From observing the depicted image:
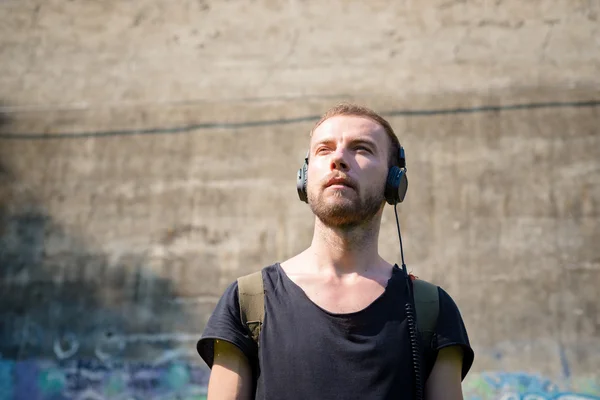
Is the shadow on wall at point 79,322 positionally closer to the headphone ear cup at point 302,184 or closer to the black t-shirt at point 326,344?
the headphone ear cup at point 302,184

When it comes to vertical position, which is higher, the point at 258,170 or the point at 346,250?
the point at 258,170

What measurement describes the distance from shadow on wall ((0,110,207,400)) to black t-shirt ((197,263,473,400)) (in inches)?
218

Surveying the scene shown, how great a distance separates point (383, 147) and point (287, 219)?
5399 mm

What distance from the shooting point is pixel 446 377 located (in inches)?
74.0

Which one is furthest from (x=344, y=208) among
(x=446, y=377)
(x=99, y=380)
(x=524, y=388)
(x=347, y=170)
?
(x=99, y=380)

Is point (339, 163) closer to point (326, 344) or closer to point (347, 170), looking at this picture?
point (347, 170)

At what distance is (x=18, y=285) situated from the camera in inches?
309

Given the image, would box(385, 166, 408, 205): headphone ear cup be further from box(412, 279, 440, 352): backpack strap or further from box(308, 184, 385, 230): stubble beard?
box(412, 279, 440, 352): backpack strap

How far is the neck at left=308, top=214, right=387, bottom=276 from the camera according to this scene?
2018mm

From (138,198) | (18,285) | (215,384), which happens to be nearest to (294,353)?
(215,384)

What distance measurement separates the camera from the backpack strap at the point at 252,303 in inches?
74.4

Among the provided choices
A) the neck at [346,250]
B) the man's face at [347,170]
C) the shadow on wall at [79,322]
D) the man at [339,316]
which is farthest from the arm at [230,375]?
the shadow on wall at [79,322]

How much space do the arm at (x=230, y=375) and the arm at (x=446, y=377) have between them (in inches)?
19.0

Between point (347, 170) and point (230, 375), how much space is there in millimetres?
649
